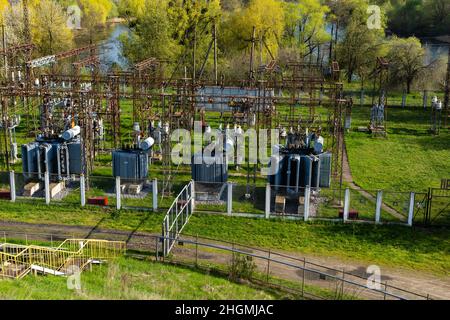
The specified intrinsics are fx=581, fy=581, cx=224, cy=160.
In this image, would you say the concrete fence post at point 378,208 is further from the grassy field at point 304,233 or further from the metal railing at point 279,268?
the metal railing at point 279,268

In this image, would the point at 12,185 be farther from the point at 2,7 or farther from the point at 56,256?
the point at 2,7

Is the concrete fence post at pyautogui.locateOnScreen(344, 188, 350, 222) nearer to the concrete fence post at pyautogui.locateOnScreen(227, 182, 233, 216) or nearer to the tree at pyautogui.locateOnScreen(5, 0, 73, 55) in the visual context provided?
the concrete fence post at pyautogui.locateOnScreen(227, 182, 233, 216)

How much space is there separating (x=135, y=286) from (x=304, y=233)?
7.32m

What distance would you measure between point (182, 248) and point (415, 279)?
7418mm

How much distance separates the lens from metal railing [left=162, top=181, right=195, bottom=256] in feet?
61.4

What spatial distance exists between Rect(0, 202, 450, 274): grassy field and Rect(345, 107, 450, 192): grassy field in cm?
555

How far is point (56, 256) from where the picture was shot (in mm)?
18000

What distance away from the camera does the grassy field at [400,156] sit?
27016mm

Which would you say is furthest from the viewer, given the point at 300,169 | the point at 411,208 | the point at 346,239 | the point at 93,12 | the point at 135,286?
the point at 93,12

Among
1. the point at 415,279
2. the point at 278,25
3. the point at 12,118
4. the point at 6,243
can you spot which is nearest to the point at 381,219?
the point at 415,279

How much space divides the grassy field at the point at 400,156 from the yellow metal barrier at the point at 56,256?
12640mm

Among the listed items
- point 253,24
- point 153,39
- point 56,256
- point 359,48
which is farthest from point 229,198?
point 359,48

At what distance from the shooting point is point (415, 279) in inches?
698
